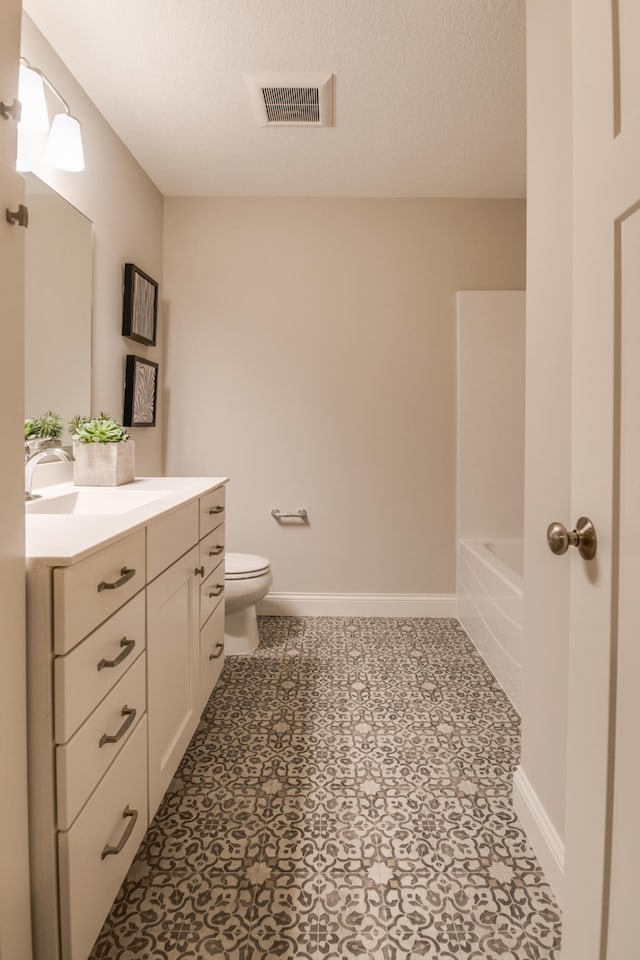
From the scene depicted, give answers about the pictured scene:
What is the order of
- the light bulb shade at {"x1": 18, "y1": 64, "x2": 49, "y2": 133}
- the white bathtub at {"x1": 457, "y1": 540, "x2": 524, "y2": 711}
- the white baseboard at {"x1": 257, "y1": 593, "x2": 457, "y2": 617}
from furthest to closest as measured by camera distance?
the white baseboard at {"x1": 257, "y1": 593, "x2": 457, "y2": 617}
the white bathtub at {"x1": 457, "y1": 540, "x2": 524, "y2": 711}
the light bulb shade at {"x1": 18, "y1": 64, "x2": 49, "y2": 133}

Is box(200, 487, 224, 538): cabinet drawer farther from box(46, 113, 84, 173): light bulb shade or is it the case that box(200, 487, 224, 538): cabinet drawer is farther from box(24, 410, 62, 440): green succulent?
box(46, 113, 84, 173): light bulb shade

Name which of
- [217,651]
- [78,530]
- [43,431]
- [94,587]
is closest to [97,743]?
[94,587]

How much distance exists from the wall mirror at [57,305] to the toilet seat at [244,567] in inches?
35.9

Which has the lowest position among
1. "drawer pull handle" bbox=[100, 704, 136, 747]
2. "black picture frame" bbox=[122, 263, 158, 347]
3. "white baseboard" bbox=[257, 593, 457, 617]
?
"white baseboard" bbox=[257, 593, 457, 617]

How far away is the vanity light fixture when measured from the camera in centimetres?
162

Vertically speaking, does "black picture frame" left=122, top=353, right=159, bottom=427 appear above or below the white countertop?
above

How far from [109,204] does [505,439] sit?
2.33 metres

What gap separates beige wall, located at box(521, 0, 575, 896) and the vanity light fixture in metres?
1.45

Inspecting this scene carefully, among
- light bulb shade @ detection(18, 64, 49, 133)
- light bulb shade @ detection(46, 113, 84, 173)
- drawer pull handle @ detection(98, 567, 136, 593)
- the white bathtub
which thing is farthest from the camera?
the white bathtub

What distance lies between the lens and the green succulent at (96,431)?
1919mm

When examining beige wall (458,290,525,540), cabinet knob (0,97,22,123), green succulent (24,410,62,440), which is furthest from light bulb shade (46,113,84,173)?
beige wall (458,290,525,540)

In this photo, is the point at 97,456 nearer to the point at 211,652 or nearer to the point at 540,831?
the point at 211,652

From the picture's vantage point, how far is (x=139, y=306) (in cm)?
256

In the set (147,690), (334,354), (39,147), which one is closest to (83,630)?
(147,690)
